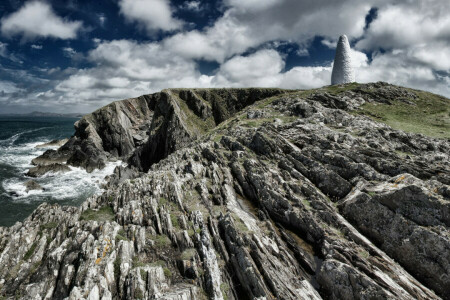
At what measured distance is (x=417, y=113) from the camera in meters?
41.3

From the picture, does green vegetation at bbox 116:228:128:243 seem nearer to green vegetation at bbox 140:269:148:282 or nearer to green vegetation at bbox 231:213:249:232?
green vegetation at bbox 140:269:148:282

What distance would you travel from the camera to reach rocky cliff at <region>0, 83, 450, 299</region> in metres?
13.3

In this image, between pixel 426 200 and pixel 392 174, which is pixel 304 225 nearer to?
pixel 426 200

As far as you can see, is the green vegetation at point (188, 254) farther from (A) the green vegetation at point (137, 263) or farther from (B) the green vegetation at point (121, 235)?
(B) the green vegetation at point (121, 235)

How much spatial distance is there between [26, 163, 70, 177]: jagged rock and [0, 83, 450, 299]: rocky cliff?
48569 millimetres

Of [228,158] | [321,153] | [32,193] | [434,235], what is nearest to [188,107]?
[32,193]

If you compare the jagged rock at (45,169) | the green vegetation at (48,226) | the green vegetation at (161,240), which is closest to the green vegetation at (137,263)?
the green vegetation at (161,240)

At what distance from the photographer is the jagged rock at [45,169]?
59.1m

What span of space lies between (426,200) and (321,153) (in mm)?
10322

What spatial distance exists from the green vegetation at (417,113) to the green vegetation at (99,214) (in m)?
41.1

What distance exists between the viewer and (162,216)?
1848cm

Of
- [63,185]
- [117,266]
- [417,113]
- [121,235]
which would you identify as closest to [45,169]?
[63,185]

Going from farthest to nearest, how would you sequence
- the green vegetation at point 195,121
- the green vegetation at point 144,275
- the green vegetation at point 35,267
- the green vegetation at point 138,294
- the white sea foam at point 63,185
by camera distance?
1. the green vegetation at point 195,121
2. the white sea foam at point 63,185
3. the green vegetation at point 35,267
4. the green vegetation at point 144,275
5. the green vegetation at point 138,294

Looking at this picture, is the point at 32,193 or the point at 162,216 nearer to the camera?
the point at 162,216
